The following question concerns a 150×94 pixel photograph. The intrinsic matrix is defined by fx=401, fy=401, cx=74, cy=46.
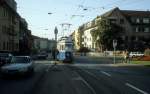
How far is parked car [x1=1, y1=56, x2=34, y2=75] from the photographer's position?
79.9ft

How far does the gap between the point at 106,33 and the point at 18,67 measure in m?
87.0

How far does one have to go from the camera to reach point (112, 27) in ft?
371

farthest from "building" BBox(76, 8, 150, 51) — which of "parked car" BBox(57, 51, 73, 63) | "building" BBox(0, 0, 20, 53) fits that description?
"parked car" BBox(57, 51, 73, 63)

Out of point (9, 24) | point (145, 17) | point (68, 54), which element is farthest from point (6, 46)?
point (145, 17)

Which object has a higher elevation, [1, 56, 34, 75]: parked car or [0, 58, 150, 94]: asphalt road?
[1, 56, 34, 75]: parked car

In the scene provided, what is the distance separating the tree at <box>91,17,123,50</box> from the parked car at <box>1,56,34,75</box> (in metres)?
83.6

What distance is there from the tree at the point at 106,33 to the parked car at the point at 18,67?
83639mm

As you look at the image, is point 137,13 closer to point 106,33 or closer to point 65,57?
point 106,33

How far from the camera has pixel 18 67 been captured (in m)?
24.7

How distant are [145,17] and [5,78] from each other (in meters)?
108

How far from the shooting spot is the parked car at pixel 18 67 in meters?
24.4

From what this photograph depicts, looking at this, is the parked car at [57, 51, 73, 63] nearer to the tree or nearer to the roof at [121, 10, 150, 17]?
the tree

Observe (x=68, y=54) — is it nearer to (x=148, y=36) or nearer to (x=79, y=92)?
(x=79, y=92)

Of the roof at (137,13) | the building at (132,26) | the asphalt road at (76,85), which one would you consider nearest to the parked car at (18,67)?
the asphalt road at (76,85)
